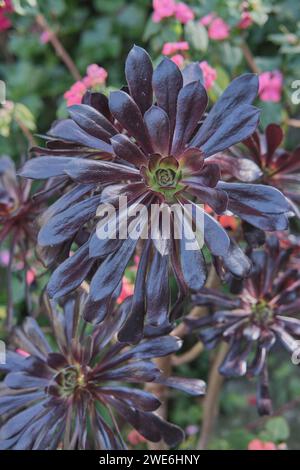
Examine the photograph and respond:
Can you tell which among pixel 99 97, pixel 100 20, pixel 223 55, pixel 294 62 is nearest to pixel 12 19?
pixel 100 20

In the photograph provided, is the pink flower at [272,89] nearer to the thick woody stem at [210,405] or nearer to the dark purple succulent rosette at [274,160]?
the dark purple succulent rosette at [274,160]

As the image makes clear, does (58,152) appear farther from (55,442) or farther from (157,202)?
(55,442)

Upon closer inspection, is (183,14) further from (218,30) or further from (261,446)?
(261,446)

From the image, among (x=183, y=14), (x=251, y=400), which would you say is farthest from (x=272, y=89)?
(x=251, y=400)

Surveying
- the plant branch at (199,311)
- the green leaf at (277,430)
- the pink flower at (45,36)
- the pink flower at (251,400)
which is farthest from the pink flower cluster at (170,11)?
the pink flower at (251,400)

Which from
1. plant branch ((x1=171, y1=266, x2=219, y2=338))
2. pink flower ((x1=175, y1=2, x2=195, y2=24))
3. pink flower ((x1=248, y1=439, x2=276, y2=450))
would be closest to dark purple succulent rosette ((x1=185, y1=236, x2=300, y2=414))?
plant branch ((x1=171, y1=266, x2=219, y2=338))

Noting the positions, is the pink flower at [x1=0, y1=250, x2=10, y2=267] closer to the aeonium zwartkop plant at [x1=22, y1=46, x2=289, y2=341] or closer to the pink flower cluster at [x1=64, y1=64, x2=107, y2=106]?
the pink flower cluster at [x1=64, y1=64, x2=107, y2=106]

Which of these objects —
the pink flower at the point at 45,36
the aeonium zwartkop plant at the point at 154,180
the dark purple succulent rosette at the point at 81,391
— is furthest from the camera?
the pink flower at the point at 45,36
